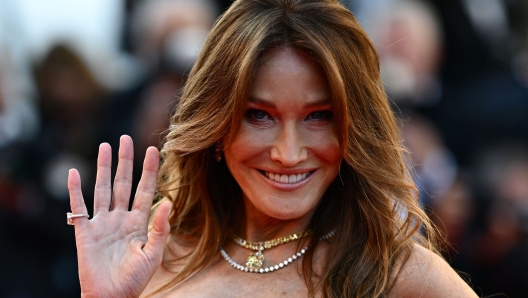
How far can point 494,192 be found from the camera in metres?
5.30

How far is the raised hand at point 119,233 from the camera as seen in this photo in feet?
10.4

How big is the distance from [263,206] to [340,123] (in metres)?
0.44

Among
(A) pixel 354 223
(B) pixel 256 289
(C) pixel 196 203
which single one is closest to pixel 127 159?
(C) pixel 196 203

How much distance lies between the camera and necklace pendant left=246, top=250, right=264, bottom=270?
132 inches

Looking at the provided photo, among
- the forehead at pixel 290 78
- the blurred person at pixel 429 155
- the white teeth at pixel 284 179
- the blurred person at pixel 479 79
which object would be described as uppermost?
the forehead at pixel 290 78

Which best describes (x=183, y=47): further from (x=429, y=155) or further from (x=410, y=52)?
(x=429, y=155)

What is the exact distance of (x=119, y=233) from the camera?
3301 millimetres

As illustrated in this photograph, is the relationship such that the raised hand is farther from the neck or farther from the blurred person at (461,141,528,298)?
the blurred person at (461,141,528,298)

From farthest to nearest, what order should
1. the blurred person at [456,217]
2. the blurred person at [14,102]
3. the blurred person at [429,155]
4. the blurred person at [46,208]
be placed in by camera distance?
1. the blurred person at [14,102]
2. the blurred person at [46,208]
3. the blurred person at [429,155]
4. the blurred person at [456,217]

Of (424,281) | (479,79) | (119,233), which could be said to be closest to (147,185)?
(119,233)

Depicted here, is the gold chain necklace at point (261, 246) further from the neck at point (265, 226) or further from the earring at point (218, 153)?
the earring at point (218, 153)

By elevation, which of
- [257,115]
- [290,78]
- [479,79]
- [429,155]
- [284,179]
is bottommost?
[429,155]

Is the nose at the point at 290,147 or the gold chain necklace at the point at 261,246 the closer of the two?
the nose at the point at 290,147

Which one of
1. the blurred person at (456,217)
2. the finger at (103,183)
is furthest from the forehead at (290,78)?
the blurred person at (456,217)
